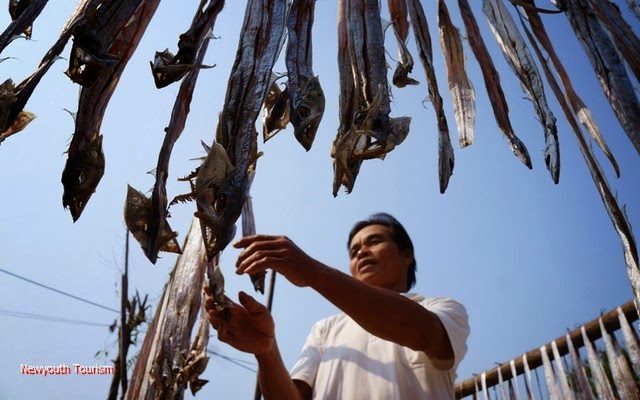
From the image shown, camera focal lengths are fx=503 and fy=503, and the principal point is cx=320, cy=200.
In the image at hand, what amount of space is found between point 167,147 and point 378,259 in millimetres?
1471

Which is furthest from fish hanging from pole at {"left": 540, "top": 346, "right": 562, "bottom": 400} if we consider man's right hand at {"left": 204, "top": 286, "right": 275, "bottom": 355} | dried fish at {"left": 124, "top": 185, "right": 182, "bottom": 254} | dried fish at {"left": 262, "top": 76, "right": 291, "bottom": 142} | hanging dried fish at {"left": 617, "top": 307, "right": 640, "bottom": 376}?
dried fish at {"left": 124, "top": 185, "right": 182, "bottom": 254}

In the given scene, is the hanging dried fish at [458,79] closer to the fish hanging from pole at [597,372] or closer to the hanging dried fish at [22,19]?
the hanging dried fish at [22,19]

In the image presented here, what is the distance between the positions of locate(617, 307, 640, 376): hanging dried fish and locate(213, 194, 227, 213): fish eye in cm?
215

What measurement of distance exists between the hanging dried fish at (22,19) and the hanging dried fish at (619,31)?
0.88 m

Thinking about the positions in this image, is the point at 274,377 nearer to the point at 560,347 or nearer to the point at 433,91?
the point at 433,91

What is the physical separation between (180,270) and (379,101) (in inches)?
37.4

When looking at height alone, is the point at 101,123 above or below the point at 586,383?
above

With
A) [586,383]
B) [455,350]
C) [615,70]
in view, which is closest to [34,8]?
[615,70]

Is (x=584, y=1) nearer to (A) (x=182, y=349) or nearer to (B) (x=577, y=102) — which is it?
(B) (x=577, y=102)

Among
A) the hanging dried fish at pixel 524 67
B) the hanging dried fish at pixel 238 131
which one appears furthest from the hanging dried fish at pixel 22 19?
the hanging dried fish at pixel 524 67

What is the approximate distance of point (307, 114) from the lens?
2.26ft

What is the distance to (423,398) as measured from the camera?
1.58 metres

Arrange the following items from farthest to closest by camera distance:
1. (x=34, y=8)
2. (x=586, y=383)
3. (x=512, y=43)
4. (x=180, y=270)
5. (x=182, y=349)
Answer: (x=586, y=383) → (x=180, y=270) → (x=182, y=349) → (x=512, y=43) → (x=34, y=8)

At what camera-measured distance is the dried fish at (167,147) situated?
0.64 meters
